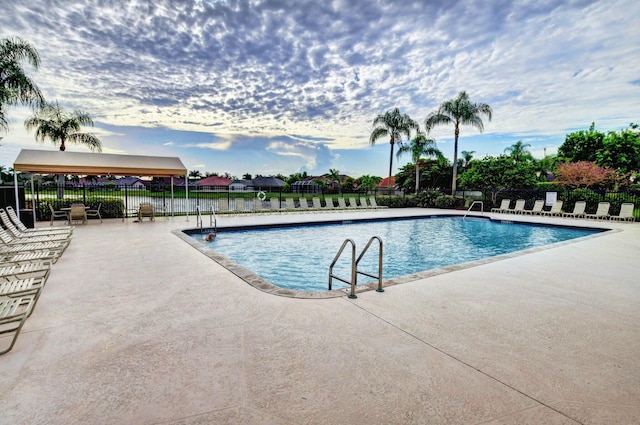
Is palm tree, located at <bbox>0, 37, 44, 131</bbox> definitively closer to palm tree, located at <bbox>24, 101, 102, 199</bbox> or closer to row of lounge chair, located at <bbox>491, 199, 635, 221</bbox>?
palm tree, located at <bbox>24, 101, 102, 199</bbox>

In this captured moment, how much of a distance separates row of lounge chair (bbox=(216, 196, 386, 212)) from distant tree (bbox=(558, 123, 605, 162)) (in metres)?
22.9

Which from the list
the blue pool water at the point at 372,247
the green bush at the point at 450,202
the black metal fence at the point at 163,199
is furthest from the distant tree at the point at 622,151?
the blue pool water at the point at 372,247

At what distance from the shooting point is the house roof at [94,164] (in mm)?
10078

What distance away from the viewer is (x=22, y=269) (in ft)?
13.1

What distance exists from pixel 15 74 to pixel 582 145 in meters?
40.4

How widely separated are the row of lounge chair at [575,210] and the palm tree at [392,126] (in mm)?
8733

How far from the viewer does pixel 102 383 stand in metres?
2.19

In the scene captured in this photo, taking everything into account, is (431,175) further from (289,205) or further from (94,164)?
(94,164)

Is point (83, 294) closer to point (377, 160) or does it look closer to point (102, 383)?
point (102, 383)

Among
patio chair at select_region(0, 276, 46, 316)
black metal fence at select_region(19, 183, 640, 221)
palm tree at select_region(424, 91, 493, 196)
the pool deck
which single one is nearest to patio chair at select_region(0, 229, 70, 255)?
the pool deck

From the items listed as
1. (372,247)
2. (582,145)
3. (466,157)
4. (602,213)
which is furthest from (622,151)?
(372,247)

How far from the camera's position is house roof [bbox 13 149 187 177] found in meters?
10.1

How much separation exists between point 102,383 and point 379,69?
654 inches

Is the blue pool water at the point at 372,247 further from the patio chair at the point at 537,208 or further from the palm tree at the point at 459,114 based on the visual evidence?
the palm tree at the point at 459,114
